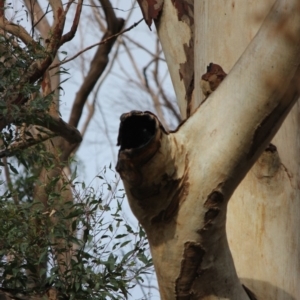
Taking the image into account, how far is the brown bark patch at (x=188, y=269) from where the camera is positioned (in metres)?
1.48

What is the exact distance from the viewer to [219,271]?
1.52 metres

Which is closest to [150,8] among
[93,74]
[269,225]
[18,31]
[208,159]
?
[18,31]

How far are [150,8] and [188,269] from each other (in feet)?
4.74

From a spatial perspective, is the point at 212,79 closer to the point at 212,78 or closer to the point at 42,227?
the point at 212,78

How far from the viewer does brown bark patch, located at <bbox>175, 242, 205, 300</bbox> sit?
1.48 m

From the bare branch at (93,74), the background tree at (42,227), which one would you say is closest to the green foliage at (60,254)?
the background tree at (42,227)

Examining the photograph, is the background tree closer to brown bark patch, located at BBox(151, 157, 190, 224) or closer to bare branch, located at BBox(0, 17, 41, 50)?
bare branch, located at BBox(0, 17, 41, 50)

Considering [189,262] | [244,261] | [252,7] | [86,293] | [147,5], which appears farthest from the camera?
[147,5]

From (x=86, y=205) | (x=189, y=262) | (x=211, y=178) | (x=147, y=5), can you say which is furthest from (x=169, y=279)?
(x=147, y=5)

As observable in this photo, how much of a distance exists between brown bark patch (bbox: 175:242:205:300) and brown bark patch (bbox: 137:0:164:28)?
1.40 meters

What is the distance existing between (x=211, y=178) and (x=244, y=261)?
0.43 metres

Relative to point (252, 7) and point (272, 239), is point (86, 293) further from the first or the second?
point (252, 7)

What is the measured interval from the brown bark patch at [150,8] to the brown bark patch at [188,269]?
4.59ft

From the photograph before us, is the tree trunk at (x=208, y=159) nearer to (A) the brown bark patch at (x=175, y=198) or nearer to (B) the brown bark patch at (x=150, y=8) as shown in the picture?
(A) the brown bark patch at (x=175, y=198)
